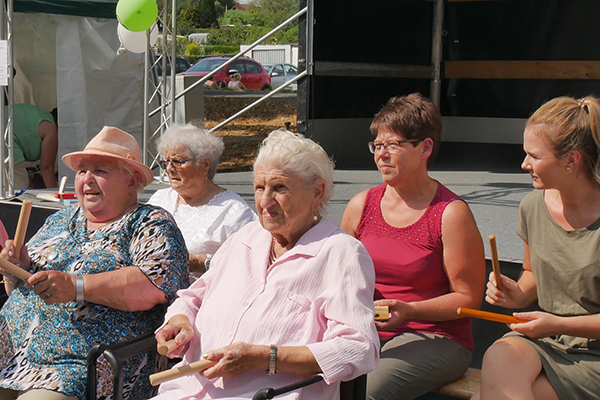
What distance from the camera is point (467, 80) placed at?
33.1 feet

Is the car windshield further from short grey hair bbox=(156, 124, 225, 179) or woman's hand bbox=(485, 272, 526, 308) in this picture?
woman's hand bbox=(485, 272, 526, 308)

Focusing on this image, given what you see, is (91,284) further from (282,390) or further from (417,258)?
(417,258)

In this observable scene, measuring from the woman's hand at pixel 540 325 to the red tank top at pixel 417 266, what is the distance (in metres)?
0.44

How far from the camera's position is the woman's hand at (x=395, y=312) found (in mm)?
2123

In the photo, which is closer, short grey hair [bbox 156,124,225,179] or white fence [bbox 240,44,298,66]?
short grey hair [bbox 156,124,225,179]

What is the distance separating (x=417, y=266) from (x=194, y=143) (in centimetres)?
131

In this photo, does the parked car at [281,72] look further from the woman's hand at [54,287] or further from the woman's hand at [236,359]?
the woman's hand at [236,359]

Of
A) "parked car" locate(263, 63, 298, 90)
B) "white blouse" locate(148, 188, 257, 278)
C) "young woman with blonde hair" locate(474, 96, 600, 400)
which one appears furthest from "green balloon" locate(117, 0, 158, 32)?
"parked car" locate(263, 63, 298, 90)

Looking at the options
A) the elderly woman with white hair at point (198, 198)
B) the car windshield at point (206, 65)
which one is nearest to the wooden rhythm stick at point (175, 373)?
the elderly woman with white hair at point (198, 198)

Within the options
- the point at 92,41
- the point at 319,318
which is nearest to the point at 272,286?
the point at 319,318

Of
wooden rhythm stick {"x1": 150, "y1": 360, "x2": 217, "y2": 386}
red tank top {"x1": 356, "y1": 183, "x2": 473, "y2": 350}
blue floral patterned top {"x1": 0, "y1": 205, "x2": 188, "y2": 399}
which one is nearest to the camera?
wooden rhythm stick {"x1": 150, "y1": 360, "x2": 217, "y2": 386}

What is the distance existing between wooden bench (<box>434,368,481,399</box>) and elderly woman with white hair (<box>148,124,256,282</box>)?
118 cm

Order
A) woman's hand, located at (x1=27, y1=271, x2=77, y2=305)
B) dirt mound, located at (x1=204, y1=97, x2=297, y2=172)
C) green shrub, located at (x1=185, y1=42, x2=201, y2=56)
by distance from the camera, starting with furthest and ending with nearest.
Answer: green shrub, located at (x1=185, y1=42, x2=201, y2=56), dirt mound, located at (x1=204, y1=97, x2=297, y2=172), woman's hand, located at (x1=27, y1=271, x2=77, y2=305)

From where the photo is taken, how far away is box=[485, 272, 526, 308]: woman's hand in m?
2.13
